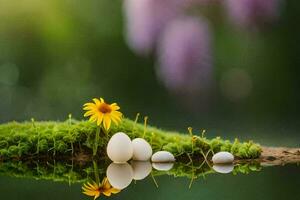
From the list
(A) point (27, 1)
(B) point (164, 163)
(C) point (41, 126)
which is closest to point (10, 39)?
(A) point (27, 1)

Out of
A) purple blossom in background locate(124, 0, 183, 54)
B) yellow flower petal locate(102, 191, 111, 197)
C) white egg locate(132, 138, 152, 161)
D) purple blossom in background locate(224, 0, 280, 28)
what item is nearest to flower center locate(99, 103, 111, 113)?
white egg locate(132, 138, 152, 161)

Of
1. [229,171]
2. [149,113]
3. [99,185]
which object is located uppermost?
[149,113]

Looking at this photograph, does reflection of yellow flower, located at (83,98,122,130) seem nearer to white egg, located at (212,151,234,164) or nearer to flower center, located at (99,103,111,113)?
flower center, located at (99,103,111,113)

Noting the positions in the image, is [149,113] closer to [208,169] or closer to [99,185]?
[208,169]

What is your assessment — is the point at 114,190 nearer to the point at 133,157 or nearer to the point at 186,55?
the point at 133,157

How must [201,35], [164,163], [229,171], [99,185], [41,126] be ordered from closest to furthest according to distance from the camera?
[99,185], [229,171], [164,163], [41,126], [201,35]

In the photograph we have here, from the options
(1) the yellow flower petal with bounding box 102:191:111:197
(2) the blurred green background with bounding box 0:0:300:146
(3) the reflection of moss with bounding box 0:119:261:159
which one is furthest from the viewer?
(2) the blurred green background with bounding box 0:0:300:146

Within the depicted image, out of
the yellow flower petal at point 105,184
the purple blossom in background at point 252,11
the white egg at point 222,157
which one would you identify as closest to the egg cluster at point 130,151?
the white egg at point 222,157
